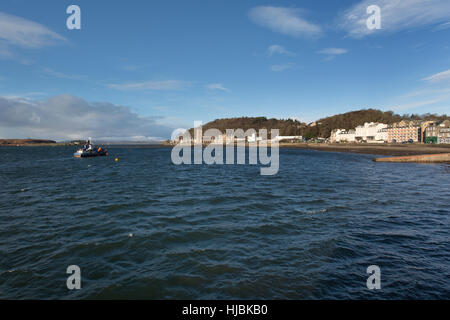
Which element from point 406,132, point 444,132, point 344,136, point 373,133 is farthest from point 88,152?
point 344,136

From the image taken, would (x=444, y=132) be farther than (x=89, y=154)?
Yes

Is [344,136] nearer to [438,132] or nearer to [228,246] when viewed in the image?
[438,132]

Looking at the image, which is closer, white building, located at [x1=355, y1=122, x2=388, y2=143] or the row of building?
the row of building

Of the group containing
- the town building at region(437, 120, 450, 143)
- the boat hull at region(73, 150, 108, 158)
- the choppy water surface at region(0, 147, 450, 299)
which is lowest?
the choppy water surface at region(0, 147, 450, 299)

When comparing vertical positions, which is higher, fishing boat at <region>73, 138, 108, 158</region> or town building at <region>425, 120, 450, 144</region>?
town building at <region>425, 120, 450, 144</region>

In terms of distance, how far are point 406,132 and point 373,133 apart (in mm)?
27062

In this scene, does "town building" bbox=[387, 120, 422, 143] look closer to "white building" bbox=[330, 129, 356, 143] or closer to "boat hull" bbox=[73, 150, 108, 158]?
"white building" bbox=[330, 129, 356, 143]

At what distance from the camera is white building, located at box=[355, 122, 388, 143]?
133375 millimetres

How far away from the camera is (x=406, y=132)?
381 ft

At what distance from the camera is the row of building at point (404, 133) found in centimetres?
9519

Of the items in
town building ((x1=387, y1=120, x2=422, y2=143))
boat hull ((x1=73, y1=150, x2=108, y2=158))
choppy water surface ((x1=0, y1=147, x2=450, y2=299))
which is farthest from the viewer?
town building ((x1=387, y1=120, x2=422, y2=143))

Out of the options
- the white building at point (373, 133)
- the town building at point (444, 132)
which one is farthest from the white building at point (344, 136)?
the town building at point (444, 132)

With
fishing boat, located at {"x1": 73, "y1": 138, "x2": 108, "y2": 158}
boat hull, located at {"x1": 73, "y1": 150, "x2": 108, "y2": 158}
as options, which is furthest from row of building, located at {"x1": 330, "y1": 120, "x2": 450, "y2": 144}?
fishing boat, located at {"x1": 73, "y1": 138, "x2": 108, "y2": 158}
